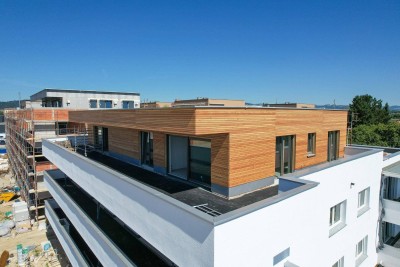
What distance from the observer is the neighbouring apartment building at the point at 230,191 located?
5625 millimetres

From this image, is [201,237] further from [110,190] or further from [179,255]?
[110,190]

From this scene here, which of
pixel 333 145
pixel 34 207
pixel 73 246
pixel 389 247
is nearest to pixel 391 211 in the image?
pixel 389 247

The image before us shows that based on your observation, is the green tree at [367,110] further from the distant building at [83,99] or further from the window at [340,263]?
the window at [340,263]

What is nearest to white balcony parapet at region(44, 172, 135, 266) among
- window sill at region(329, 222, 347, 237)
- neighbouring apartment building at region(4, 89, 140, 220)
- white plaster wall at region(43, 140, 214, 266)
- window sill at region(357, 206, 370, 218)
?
white plaster wall at region(43, 140, 214, 266)

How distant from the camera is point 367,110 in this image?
148 feet

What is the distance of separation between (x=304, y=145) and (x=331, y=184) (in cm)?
310

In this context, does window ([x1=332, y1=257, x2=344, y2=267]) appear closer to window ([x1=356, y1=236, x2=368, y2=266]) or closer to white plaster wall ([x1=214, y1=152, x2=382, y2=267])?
white plaster wall ([x1=214, y1=152, x2=382, y2=267])

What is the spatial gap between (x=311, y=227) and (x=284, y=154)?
389 cm

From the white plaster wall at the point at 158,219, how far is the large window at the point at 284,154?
592 centimetres

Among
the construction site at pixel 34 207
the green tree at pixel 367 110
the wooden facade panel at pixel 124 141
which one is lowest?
the construction site at pixel 34 207

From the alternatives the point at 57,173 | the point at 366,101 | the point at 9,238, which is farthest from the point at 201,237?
the point at 366,101

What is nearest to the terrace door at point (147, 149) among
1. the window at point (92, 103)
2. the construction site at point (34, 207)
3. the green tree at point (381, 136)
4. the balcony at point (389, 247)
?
the balcony at point (389, 247)

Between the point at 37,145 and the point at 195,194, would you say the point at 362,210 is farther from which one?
the point at 37,145

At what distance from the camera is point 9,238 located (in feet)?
78.3
